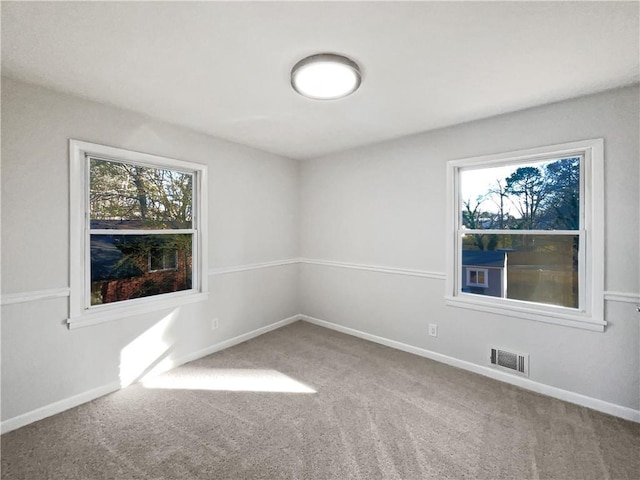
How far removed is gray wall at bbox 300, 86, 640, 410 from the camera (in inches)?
84.2

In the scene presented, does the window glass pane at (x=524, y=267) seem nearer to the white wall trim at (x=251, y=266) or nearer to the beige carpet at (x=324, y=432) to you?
the beige carpet at (x=324, y=432)

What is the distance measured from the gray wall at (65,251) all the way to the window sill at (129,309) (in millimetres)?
57

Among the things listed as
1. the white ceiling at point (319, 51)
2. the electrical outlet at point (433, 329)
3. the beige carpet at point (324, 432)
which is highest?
the white ceiling at point (319, 51)

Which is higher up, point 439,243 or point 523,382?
point 439,243

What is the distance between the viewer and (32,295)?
2.07 meters

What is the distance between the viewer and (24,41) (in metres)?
→ 1.60

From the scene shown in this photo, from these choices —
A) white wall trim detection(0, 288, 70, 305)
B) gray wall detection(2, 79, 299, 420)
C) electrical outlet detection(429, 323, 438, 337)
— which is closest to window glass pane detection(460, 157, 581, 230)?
electrical outlet detection(429, 323, 438, 337)

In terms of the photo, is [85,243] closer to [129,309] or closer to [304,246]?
[129,309]

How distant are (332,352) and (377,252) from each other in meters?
1.31

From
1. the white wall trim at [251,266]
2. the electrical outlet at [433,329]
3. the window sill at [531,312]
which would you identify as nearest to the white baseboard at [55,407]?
the white wall trim at [251,266]

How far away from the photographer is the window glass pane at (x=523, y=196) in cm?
242

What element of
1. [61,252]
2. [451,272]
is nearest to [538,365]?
[451,272]

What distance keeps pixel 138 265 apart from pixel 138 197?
2.13 ft

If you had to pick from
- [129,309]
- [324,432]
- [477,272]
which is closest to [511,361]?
[477,272]
